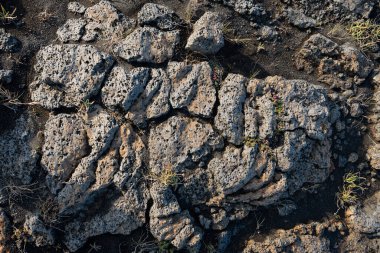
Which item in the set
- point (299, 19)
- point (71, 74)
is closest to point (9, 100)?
point (71, 74)

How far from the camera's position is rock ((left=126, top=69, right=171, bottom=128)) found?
17.4 ft

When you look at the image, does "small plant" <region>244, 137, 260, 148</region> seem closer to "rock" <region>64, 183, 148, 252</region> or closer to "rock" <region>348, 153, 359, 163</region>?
"rock" <region>64, 183, 148, 252</region>

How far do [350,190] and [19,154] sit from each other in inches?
194

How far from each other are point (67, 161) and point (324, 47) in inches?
166

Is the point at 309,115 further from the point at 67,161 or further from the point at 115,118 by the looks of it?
the point at 67,161

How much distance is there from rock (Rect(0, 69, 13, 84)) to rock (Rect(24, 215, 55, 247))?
6.37ft

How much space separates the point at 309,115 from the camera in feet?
18.1

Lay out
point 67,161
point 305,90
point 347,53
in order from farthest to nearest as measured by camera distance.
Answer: point 347,53
point 305,90
point 67,161

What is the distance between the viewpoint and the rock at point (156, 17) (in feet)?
18.4

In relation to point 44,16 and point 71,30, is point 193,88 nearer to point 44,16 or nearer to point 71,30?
point 71,30

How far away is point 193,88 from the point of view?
535 cm

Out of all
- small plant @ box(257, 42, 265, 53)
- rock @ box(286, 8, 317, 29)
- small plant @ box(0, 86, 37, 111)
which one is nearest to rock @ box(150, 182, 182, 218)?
small plant @ box(0, 86, 37, 111)

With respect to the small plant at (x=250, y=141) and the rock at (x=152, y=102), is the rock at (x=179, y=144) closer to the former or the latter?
the rock at (x=152, y=102)

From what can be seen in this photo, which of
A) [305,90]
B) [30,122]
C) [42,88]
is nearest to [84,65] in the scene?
[42,88]
